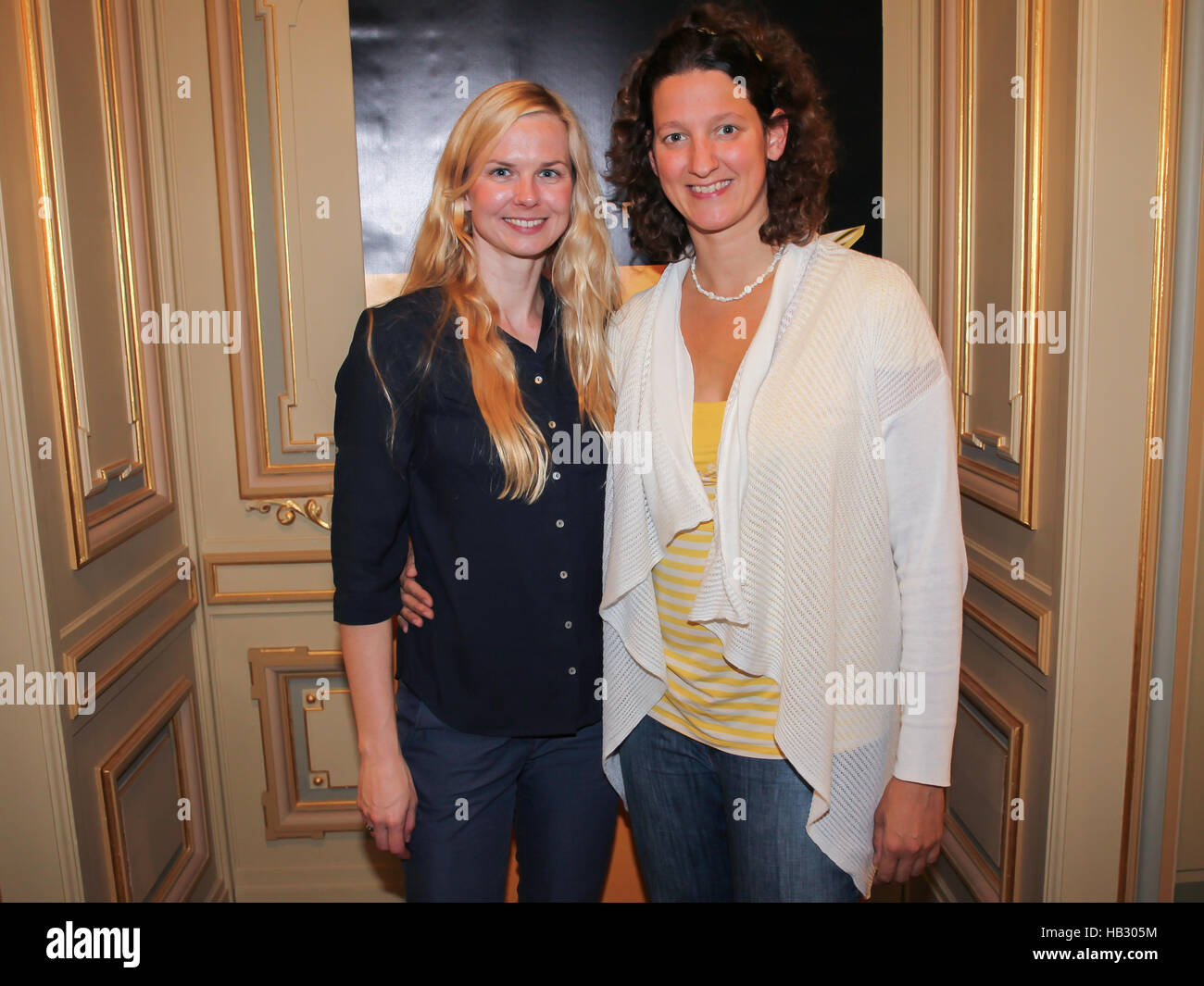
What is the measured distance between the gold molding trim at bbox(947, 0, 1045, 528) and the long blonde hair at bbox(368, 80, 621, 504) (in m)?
0.76

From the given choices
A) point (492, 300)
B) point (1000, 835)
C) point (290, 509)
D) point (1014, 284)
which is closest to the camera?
point (492, 300)

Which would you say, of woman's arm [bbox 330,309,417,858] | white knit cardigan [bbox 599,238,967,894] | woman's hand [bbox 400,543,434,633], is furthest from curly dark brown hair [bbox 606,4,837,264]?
woman's hand [bbox 400,543,434,633]

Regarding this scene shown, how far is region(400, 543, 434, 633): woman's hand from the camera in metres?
1.54

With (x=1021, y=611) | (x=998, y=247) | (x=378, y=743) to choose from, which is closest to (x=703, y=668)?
(x=378, y=743)

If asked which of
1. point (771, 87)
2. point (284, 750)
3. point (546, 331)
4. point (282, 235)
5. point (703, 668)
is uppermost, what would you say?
point (771, 87)

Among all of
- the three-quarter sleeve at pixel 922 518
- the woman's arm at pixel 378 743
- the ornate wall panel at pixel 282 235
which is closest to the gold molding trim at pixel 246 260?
the ornate wall panel at pixel 282 235

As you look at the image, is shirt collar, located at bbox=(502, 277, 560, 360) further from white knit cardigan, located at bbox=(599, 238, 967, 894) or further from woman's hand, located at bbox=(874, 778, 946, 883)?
woman's hand, located at bbox=(874, 778, 946, 883)

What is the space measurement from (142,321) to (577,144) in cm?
114

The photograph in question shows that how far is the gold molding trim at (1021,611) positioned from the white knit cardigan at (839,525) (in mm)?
417

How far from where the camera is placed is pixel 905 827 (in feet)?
4.68

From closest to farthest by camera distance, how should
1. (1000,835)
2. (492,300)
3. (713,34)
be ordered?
(713,34)
(492,300)
(1000,835)

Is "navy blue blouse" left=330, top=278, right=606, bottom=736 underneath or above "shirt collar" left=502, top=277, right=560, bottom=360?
underneath

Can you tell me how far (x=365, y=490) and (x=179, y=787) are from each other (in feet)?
4.19

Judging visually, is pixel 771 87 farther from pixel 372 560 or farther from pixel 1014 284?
pixel 372 560
